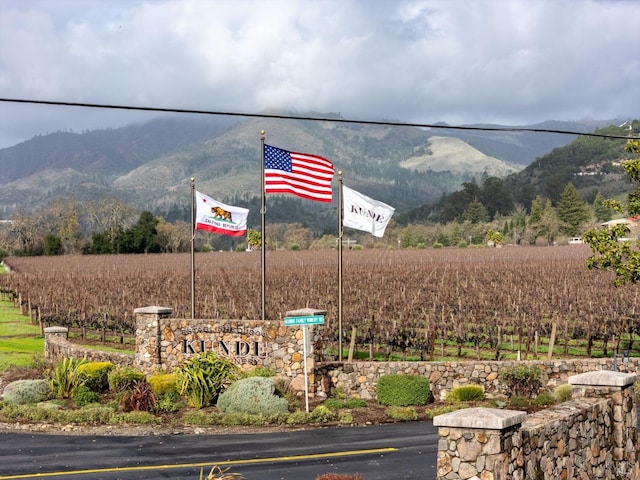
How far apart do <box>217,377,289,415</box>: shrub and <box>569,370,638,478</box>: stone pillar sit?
40.7ft

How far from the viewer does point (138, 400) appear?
1051 inches

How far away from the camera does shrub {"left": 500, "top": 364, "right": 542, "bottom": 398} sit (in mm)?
27438

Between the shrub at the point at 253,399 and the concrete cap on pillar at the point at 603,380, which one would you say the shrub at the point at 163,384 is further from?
the concrete cap on pillar at the point at 603,380

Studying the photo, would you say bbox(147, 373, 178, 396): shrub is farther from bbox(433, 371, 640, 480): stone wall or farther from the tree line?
the tree line

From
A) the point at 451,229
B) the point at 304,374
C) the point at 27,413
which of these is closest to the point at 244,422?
the point at 304,374

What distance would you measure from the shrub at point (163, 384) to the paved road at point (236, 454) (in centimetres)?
355

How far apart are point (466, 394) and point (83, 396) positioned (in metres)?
11.8

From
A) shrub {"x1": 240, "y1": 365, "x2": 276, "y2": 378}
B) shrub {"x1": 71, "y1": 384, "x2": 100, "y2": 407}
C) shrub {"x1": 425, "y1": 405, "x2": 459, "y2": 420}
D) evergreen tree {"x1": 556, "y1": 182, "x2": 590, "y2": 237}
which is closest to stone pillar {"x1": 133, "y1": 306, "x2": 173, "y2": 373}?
shrub {"x1": 71, "y1": 384, "x2": 100, "y2": 407}

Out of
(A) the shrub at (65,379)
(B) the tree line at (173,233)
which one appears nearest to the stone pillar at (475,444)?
(A) the shrub at (65,379)

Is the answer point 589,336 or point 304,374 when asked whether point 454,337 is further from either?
point 304,374

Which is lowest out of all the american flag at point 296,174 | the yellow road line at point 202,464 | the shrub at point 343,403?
the yellow road line at point 202,464

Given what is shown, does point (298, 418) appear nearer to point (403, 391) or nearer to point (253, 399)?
point (253, 399)

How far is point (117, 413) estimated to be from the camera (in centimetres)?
2650

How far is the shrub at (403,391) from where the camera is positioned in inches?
1067
